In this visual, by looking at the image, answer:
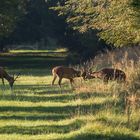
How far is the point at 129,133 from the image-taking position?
1456 cm

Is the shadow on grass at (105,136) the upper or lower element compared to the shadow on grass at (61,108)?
lower

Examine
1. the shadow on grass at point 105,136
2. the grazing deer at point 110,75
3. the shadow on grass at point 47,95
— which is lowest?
the shadow on grass at point 105,136

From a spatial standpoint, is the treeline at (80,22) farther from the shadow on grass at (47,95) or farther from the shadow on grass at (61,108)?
the shadow on grass at (61,108)

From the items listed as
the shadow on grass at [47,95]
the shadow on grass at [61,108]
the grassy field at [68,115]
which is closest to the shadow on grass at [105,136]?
the grassy field at [68,115]

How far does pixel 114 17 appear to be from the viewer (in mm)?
22062

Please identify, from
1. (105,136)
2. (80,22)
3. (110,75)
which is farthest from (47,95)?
(80,22)

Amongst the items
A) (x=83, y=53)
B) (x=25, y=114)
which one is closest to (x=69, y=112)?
(x=25, y=114)

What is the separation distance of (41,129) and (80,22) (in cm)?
1943

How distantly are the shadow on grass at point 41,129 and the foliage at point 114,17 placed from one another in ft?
19.5

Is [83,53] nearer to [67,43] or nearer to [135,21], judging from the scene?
[67,43]

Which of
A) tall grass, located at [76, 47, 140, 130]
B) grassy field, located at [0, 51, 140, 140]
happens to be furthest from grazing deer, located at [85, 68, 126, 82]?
grassy field, located at [0, 51, 140, 140]

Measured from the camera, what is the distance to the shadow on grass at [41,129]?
15117 mm

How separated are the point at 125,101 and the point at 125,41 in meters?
5.18

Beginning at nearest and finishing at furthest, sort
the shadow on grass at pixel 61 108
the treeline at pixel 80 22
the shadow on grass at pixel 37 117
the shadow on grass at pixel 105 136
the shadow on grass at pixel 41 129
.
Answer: the shadow on grass at pixel 105 136, the shadow on grass at pixel 41 129, the shadow on grass at pixel 37 117, the shadow on grass at pixel 61 108, the treeline at pixel 80 22
